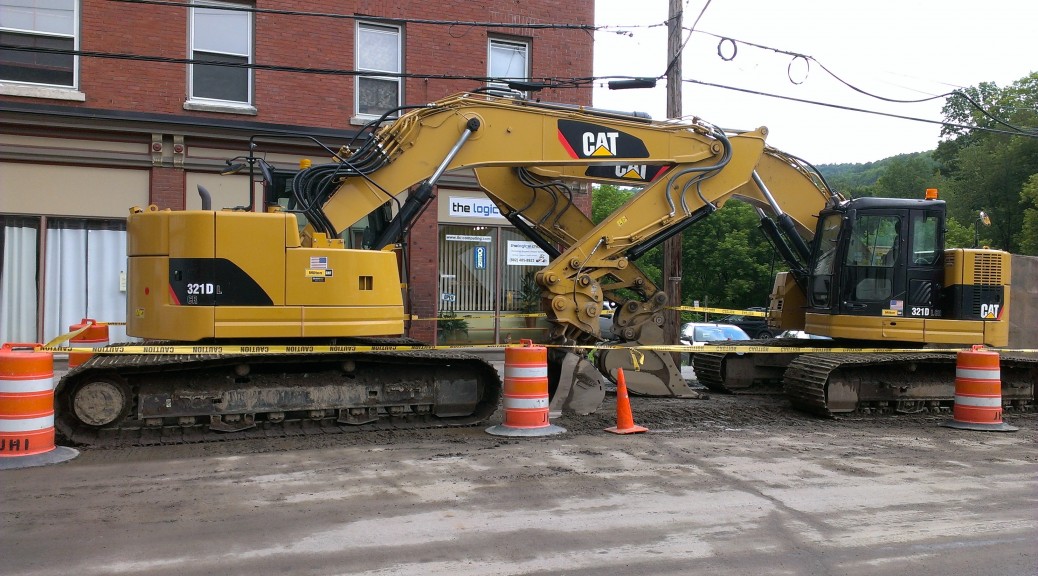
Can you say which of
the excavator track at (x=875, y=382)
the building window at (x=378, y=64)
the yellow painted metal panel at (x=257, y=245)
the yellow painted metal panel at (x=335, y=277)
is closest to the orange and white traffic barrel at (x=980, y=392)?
the excavator track at (x=875, y=382)

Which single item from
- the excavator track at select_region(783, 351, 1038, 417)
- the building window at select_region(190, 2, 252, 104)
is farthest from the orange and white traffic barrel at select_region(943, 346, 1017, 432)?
the building window at select_region(190, 2, 252, 104)

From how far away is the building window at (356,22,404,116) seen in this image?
17.1 m

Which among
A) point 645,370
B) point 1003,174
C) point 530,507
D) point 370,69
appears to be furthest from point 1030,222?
point 530,507

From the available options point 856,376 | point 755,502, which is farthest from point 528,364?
point 856,376

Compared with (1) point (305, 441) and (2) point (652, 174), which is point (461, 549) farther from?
(2) point (652, 174)

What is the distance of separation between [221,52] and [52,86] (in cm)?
300

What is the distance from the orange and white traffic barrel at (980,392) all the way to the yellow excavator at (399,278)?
2.94 ft

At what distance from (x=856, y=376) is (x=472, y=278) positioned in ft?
29.6

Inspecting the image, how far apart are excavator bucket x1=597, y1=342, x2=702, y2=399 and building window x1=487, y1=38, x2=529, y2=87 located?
8924mm

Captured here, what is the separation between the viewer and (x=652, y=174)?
11820mm

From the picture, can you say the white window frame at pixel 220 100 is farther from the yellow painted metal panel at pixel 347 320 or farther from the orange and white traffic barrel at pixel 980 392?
the orange and white traffic barrel at pixel 980 392

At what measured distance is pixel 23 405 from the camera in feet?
24.1

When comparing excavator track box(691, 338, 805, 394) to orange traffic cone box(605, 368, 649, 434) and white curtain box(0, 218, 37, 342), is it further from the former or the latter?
white curtain box(0, 218, 37, 342)

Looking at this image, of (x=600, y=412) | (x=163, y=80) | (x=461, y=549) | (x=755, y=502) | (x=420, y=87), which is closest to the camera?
(x=461, y=549)
